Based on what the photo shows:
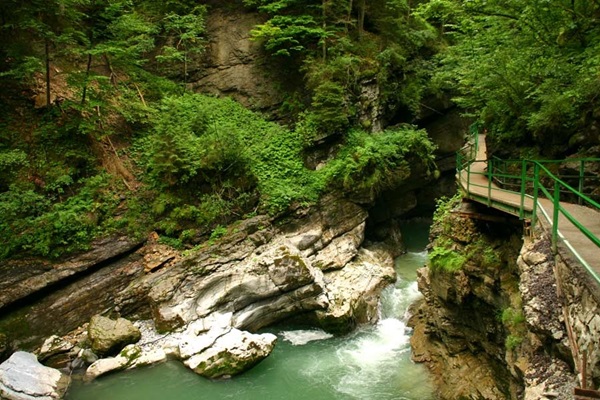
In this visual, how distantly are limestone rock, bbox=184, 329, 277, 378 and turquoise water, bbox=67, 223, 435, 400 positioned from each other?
0.23 m

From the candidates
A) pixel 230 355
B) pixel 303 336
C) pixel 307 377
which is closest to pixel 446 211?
pixel 303 336

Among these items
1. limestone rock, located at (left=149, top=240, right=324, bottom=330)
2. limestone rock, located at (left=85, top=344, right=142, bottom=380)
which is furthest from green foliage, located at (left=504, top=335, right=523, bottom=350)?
limestone rock, located at (left=85, top=344, right=142, bottom=380)

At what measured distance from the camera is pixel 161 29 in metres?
19.1

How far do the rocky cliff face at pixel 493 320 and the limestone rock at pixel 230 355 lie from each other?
14.8 feet

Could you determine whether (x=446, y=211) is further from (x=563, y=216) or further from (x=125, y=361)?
(x=125, y=361)

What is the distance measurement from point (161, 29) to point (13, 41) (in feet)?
22.5

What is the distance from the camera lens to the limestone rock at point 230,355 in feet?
33.1

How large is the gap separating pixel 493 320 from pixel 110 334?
989 centimetres

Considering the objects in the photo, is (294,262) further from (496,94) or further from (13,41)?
(13,41)

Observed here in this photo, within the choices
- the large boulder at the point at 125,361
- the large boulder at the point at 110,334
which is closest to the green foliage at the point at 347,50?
the large boulder at the point at 110,334

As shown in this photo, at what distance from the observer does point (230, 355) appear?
33.5ft

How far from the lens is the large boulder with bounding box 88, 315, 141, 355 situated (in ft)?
34.6

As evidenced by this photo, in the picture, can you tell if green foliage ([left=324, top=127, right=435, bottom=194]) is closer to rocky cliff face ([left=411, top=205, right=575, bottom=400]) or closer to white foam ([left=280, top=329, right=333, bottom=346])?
rocky cliff face ([left=411, top=205, right=575, bottom=400])

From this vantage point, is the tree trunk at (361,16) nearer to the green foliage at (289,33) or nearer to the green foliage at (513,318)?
the green foliage at (289,33)
